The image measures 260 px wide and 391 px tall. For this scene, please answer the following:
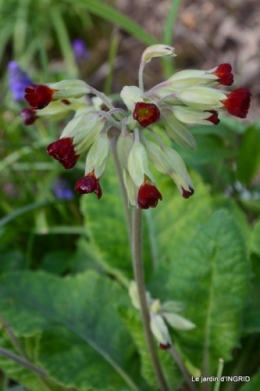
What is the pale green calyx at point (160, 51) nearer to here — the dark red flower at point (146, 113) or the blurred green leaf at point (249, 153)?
the dark red flower at point (146, 113)

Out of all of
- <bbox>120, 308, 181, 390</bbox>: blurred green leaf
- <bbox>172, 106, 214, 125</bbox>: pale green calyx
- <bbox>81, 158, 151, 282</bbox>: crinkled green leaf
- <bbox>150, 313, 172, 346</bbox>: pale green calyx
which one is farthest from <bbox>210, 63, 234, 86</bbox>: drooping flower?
<bbox>81, 158, 151, 282</bbox>: crinkled green leaf

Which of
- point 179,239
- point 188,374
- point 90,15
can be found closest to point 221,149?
point 179,239

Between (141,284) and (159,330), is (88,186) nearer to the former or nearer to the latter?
(141,284)

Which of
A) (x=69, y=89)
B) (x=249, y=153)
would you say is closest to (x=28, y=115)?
(x=69, y=89)

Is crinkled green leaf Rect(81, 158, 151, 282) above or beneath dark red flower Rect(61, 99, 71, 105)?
beneath

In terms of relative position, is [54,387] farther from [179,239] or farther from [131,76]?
[131,76]

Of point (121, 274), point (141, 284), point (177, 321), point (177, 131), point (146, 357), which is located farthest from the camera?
point (121, 274)

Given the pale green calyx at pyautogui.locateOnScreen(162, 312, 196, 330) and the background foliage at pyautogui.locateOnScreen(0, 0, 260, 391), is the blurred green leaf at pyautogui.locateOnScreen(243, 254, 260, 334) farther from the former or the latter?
the pale green calyx at pyautogui.locateOnScreen(162, 312, 196, 330)
